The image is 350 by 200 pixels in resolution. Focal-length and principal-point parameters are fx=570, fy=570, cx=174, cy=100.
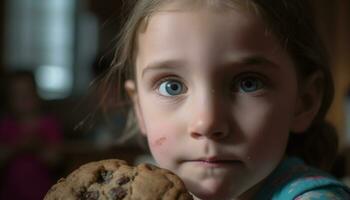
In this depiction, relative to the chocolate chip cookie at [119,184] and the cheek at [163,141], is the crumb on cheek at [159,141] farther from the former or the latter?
the chocolate chip cookie at [119,184]

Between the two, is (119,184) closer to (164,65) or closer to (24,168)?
(164,65)

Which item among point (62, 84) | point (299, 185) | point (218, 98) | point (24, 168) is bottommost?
point (62, 84)

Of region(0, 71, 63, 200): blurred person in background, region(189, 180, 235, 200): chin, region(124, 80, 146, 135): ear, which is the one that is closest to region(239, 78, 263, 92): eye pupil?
region(189, 180, 235, 200): chin

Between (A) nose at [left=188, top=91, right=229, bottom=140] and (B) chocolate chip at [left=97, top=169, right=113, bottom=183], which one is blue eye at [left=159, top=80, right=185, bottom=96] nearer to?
(A) nose at [left=188, top=91, right=229, bottom=140]

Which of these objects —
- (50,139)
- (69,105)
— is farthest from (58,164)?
(69,105)

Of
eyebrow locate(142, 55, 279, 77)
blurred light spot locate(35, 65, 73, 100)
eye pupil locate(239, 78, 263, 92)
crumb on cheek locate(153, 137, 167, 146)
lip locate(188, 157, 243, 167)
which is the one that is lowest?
blurred light spot locate(35, 65, 73, 100)

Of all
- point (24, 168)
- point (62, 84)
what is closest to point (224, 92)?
point (24, 168)

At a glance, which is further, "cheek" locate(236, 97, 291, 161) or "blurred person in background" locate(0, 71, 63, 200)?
"blurred person in background" locate(0, 71, 63, 200)

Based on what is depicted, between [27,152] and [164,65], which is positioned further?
[27,152]
